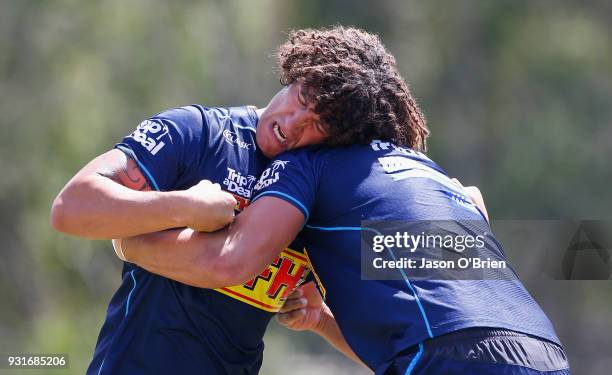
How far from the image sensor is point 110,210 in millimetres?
2805

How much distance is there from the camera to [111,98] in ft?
32.2

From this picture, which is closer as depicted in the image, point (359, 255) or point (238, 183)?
point (359, 255)

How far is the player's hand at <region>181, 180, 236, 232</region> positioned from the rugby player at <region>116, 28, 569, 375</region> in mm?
33

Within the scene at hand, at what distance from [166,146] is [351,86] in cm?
64

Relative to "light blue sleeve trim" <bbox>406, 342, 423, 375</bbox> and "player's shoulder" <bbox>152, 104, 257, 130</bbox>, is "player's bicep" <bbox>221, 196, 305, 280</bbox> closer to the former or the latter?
"player's shoulder" <bbox>152, 104, 257, 130</bbox>

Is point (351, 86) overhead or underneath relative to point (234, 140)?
overhead

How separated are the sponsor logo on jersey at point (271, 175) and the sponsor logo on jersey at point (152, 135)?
33 cm

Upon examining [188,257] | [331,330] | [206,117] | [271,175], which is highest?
[206,117]

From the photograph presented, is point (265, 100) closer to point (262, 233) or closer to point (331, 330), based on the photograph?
point (331, 330)

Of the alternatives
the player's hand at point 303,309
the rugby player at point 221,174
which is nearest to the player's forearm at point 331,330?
the player's hand at point 303,309

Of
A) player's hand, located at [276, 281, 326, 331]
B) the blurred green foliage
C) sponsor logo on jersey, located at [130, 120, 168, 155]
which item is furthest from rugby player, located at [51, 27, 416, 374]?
the blurred green foliage

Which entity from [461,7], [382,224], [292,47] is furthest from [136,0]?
[382,224]

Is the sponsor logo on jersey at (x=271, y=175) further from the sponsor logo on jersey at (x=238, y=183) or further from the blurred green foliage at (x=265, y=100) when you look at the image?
the blurred green foliage at (x=265, y=100)

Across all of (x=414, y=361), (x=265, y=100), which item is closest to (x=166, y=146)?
(x=414, y=361)
